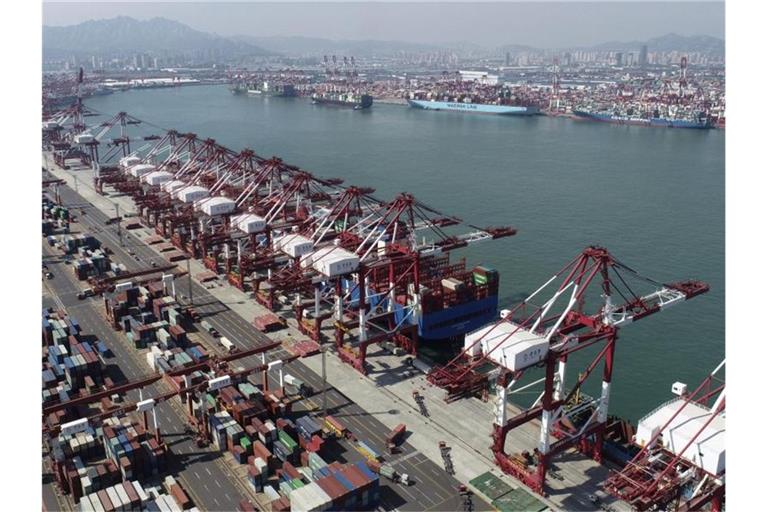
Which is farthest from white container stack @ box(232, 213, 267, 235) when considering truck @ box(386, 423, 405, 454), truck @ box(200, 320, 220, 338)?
truck @ box(386, 423, 405, 454)

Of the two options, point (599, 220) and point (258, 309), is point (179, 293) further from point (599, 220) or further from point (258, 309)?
point (599, 220)

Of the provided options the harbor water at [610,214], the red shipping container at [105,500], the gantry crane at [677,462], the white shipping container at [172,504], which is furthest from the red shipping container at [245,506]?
the harbor water at [610,214]

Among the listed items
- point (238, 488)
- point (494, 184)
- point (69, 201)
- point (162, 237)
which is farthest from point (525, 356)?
point (69, 201)

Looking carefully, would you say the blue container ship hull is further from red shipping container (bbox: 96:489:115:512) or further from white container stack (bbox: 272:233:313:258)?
red shipping container (bbox: 96:489:115:512)

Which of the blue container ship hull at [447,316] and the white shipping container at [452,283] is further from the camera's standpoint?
the white shipping container at [452,283]

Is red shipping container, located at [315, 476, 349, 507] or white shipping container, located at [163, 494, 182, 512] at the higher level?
red shipping container, located at [315, 476, 349, 507]

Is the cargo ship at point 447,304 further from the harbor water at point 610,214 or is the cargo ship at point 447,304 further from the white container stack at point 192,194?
the white container stack at point 192,194
